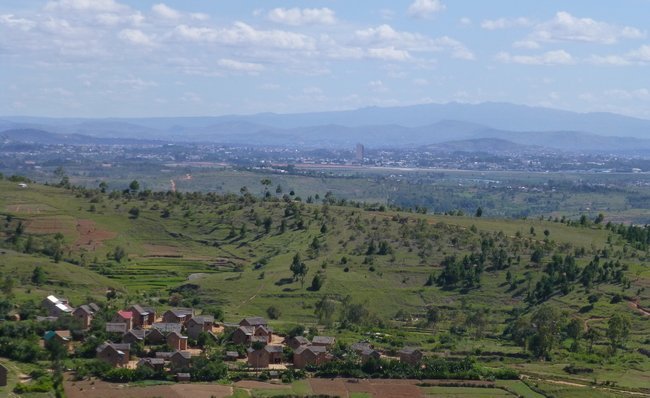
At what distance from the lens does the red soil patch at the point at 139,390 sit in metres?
50.4

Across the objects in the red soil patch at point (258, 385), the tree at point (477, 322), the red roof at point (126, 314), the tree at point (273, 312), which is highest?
the red roof at point (126, 314)

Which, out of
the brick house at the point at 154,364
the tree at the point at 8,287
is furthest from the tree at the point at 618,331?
the tree at the point at 8,287

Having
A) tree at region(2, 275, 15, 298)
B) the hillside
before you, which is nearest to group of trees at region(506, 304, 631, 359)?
the hillside

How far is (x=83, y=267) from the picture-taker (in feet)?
292

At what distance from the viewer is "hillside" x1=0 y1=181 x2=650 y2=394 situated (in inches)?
2963

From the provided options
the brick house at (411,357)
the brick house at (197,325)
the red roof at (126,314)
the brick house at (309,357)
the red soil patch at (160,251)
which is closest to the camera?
the brick house at (309,357)

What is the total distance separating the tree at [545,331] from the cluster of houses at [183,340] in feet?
32.3

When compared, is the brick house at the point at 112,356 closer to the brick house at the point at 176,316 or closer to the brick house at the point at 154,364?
the brick house at the point at 154,364

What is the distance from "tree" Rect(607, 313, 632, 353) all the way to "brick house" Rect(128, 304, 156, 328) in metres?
29.8

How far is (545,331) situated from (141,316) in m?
Answer: 25.6

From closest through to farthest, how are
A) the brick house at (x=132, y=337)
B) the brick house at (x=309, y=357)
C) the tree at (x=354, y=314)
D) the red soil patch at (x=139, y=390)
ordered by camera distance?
the red soil patch at (x=139, y=390) → the brick house at (x=309, y=357) → the brick house at (x=132, y=337) → the tree at (x=354, y=314)

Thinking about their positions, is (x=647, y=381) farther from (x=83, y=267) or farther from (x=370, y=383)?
(x=83, y=267)

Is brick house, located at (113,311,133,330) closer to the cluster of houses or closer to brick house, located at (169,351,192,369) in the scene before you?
the cluster of houses

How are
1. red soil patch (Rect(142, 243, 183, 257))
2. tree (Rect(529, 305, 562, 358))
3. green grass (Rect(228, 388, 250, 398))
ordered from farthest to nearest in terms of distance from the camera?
red soil patch (Rect(142, 243, 183, 257)), tree (Rect(529, 305, 562, 358)), green grass (Rect(228, 388, 250, 398))
